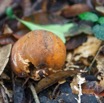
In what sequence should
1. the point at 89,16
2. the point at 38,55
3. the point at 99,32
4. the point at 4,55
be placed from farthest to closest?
the point at 89,16 → the point at 99,32 → the point at 4,55 → the point at 38,55

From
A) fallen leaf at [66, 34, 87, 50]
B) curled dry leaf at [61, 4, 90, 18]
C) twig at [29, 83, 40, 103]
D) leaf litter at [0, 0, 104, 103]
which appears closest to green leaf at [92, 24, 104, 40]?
leaf litter at [0, 0, 104, 103]

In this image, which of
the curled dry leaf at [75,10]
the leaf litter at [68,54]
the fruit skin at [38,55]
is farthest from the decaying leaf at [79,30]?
the fruit skin at [38,55]

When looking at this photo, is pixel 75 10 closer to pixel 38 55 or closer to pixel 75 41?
pixel 75 41

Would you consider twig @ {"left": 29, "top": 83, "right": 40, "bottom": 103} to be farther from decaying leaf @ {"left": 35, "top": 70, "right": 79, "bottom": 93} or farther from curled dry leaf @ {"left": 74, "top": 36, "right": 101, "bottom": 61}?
curled dry leaf @ {"left": 74, "top": 36, "right": 101, "bottom": 61}

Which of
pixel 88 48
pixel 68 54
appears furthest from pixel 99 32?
pixel 68 54

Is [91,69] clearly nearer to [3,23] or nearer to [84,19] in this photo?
[84,19]

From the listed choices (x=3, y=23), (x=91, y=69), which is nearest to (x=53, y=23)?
(x=3, y=23)

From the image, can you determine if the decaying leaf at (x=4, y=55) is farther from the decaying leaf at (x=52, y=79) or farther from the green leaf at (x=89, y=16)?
the green leaf at (x=89, y=16)
